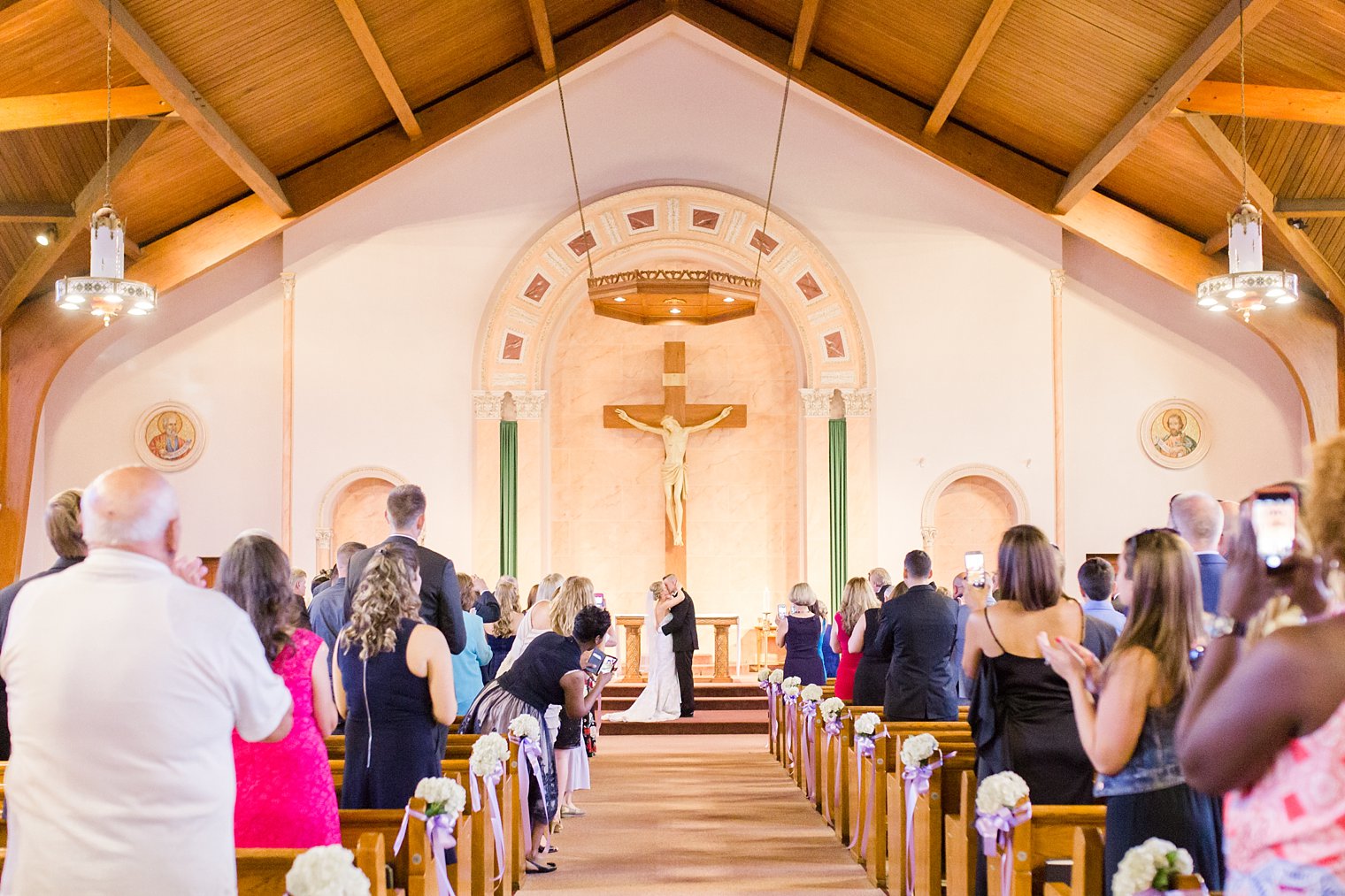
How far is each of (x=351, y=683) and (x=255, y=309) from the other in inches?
422

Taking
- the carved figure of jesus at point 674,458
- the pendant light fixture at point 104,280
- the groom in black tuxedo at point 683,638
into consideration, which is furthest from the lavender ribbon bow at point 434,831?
the carved figure of jesus at point 674,458

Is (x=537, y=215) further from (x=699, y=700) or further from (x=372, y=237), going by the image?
(x=699, y=700)

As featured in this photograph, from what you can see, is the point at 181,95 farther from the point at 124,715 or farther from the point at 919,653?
the point at 124,715

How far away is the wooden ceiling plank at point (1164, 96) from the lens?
28.8 feet

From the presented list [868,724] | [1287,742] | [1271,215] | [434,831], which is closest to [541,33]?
[1271,215]

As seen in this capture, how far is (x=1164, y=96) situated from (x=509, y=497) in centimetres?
775

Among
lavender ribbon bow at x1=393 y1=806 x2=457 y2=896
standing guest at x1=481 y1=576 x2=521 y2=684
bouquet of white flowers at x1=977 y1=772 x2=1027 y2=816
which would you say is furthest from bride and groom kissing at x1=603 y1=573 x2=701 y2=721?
bouquet of white flowers at x1=977 y1=772 x2=1027 y2=816

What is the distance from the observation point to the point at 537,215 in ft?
47.4

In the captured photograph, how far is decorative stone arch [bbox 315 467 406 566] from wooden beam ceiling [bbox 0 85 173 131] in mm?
4840

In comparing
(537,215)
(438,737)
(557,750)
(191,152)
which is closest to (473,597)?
(557,750)

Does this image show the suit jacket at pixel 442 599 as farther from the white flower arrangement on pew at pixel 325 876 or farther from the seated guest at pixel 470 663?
the white flower arrangement on pew at pixel 325 876

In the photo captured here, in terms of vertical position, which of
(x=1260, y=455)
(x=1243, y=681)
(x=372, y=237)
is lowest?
(x=1243, y=681)

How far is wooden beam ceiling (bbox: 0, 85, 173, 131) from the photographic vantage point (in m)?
9.15

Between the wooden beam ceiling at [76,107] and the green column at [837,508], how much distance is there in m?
7.57
